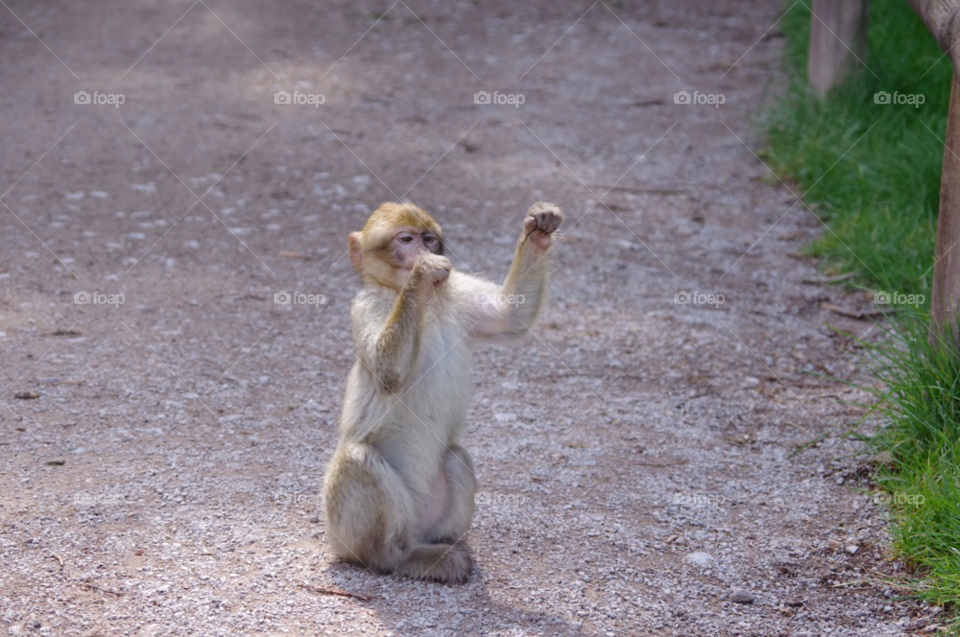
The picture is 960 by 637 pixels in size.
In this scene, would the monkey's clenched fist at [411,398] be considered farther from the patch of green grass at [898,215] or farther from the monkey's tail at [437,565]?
the patch of green grass at [898,215]

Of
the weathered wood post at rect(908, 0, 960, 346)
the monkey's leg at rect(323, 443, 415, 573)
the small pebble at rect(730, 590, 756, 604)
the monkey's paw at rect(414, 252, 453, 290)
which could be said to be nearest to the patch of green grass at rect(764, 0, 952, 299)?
the weathered wood post at rect(908, 0, 960, 346)

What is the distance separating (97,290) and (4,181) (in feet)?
6.30

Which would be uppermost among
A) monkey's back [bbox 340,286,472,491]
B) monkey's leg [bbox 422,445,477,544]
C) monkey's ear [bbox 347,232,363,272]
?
monkey's ear [bbox 347,232,363,272]

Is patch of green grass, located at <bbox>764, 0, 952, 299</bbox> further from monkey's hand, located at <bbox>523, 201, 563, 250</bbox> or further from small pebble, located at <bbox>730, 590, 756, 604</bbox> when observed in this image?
monkey's hand, located at <bbox>523, 201, 563, 250</bbox>

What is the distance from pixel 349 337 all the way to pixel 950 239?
3360mm

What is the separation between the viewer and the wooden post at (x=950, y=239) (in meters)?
4.34

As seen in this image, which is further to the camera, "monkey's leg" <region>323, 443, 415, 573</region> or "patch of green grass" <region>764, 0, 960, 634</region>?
"patch of green grass" <region>764, 0, 960, 634</region>

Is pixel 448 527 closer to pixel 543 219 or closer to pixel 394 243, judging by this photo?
pixel 394 243

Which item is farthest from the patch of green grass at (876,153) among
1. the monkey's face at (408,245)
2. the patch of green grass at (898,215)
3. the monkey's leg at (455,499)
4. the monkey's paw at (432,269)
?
the monkey's paw at (432,269)

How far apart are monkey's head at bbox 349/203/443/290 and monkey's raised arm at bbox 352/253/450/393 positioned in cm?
21

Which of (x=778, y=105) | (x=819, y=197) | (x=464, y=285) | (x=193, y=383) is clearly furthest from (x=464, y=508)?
(x=778, y=105)

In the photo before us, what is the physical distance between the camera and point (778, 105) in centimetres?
909

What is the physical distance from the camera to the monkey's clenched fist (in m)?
3.59

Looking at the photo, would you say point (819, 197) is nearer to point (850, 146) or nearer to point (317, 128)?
point (850, 146)
